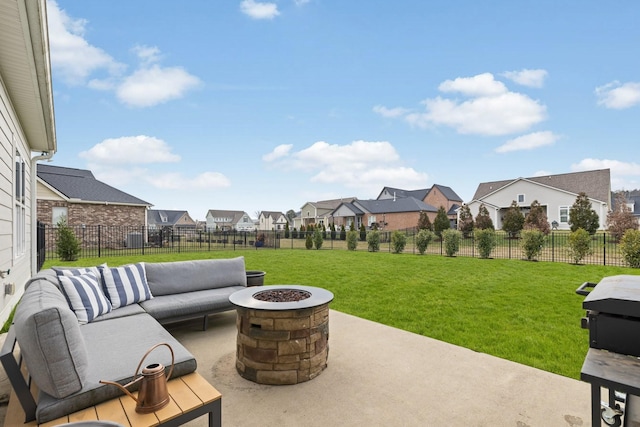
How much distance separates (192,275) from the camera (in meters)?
4.84

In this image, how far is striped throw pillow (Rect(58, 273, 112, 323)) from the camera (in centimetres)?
330

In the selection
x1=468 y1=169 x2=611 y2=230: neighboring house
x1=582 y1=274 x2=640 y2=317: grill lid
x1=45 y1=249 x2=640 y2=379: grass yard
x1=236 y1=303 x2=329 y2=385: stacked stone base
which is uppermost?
x1=468 y1=169 x2=611 y2=230: neighboring house

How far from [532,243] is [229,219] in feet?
197

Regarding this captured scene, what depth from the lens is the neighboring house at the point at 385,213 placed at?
3719 cm

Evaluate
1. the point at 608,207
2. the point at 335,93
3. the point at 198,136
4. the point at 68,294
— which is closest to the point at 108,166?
the point at 198,136

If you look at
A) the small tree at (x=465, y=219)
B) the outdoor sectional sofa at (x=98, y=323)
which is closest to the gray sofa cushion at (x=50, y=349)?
the outdoor sectional sofa at (x=98, y=323)

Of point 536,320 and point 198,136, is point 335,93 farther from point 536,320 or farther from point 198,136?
point 536,320

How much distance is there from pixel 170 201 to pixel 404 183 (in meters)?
40.6

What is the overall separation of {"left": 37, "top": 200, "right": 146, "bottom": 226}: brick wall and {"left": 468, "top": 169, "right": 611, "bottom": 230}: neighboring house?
30.0 metres

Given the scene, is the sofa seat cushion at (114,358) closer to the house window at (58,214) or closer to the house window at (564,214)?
the house window at (58,214)

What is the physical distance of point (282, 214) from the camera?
223 feet

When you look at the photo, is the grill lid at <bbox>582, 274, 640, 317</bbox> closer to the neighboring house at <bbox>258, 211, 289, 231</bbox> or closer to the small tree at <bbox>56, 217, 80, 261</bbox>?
the small tree at <bbox>56, 217, 80, 261</bbox>

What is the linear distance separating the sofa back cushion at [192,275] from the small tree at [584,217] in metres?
25.1

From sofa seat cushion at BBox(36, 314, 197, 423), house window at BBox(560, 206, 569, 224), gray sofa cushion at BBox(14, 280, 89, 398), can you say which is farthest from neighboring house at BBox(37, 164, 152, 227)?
house window at BBox(560, 206, 569, 224)
